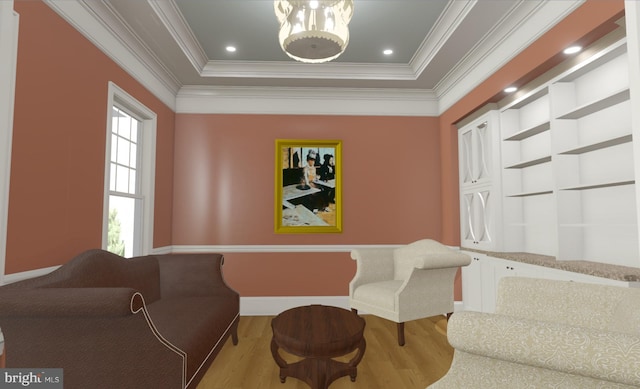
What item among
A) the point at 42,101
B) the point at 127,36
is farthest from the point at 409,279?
the point at 127,36

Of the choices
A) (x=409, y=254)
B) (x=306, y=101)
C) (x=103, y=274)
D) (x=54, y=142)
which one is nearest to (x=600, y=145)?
(x=409, y=254)

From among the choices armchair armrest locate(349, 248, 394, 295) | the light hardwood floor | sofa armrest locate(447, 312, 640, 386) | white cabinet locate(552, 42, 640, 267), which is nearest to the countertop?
white cabinet locate(552, 42, 640, 267)

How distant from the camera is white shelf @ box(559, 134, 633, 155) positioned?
8.00 ft

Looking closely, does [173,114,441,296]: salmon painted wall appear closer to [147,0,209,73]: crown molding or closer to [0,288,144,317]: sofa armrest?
[147,0,209,73]: crown molding

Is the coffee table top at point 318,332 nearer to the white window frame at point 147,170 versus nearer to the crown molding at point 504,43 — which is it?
the white window frame at point 147,170

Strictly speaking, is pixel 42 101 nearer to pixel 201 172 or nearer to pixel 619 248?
pixel 201 172

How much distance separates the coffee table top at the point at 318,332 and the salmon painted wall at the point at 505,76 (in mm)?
2604

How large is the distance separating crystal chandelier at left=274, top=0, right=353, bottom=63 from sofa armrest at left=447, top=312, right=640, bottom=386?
1.74 m

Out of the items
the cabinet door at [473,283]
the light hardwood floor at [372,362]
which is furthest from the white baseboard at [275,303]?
the light hardwood floor at [372,362]

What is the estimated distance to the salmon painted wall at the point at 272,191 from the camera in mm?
4832

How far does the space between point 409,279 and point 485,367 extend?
6.73ft

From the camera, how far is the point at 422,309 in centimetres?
349

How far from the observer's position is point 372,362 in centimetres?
307

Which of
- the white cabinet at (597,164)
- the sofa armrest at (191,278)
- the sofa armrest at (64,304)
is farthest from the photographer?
the sofa armrest at (191,278)
